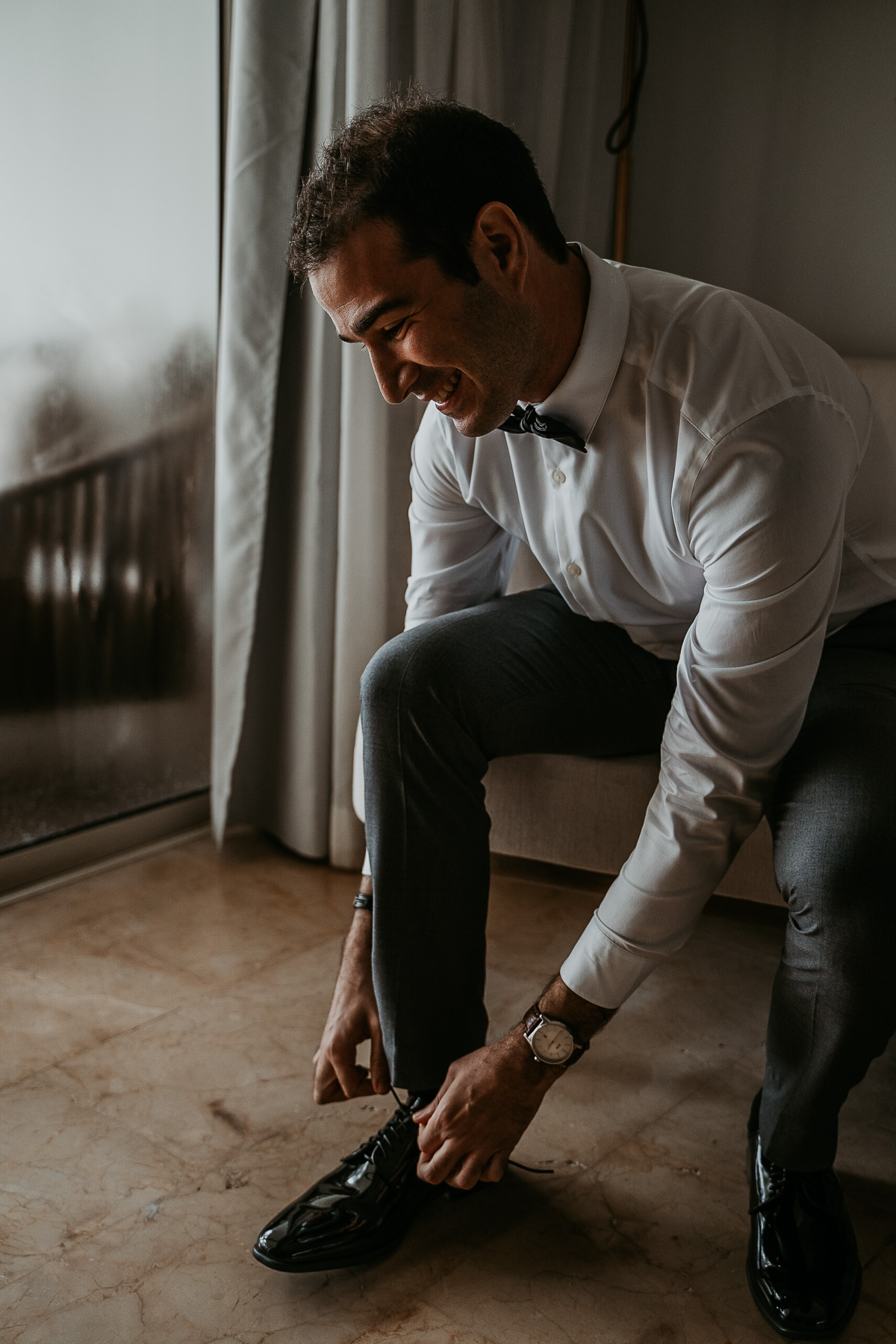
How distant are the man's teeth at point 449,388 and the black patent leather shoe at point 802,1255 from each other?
73 cm

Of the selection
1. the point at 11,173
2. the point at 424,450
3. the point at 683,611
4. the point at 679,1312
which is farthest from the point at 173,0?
the point at 679,1312

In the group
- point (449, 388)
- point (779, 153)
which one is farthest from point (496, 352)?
point (779, 153)

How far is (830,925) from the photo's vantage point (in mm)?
903

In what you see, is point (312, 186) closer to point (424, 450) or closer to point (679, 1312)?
point (424, 450)

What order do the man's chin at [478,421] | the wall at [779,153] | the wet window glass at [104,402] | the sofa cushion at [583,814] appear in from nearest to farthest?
the man's chin at [478,421]
the sofa cushion at [583,814]
the wet window glass at [104,402]
the wall at [779,153]

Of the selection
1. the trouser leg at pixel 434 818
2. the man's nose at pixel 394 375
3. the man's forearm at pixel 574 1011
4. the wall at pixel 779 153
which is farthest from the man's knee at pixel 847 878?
the wall at pixel 779 153

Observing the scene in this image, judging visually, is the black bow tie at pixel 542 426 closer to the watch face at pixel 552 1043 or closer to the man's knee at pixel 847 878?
the man's knee at pixel 847 878

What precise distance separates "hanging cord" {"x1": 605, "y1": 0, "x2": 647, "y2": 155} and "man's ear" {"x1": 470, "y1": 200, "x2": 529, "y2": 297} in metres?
1.13

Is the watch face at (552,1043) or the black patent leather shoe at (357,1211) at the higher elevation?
the watch face at (552,1043)

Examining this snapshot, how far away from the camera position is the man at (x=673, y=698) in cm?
91

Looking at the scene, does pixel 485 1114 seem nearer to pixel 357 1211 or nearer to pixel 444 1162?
pixel 444 1162

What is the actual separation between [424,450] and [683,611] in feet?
1.13

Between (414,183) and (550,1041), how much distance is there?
0.71 m

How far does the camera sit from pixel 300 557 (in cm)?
181
